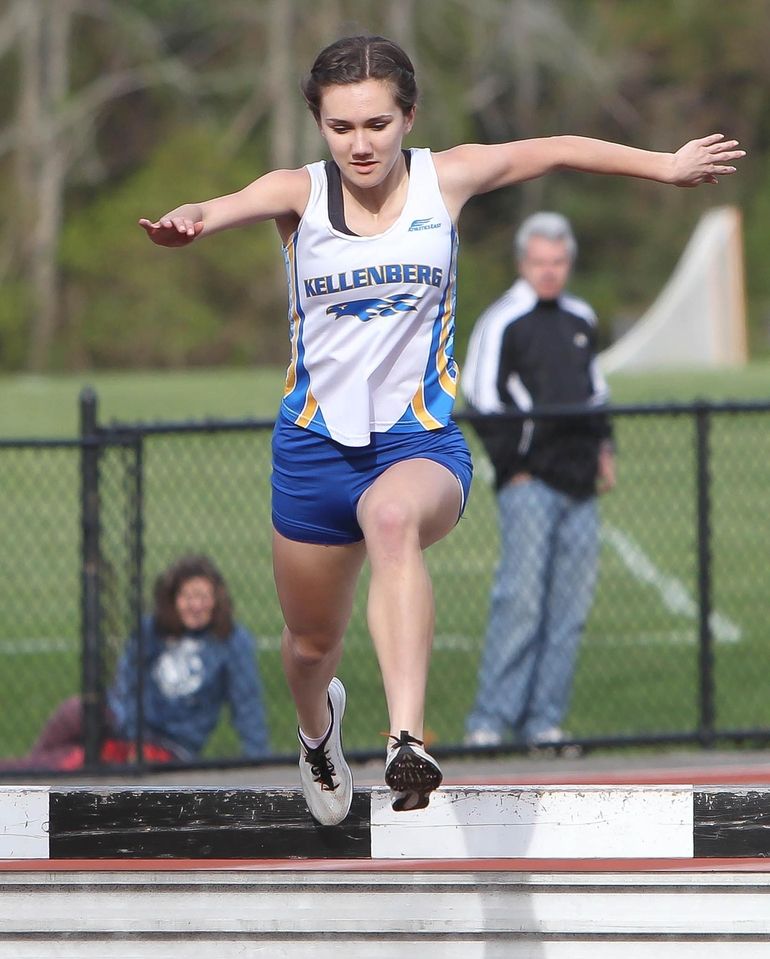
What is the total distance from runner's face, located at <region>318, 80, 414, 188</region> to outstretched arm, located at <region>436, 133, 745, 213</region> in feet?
0.73

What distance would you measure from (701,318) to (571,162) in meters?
29.3

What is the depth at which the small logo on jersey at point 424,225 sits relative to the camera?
371 centimetres

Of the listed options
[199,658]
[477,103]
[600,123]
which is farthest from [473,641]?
[600,123]

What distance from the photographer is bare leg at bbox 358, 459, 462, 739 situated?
3467mm

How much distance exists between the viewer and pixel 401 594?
3.52m

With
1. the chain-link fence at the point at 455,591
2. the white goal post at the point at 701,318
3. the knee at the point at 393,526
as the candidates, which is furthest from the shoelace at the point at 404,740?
the white goal post at the point at 701,318

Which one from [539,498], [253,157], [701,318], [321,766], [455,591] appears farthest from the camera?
[253,157]

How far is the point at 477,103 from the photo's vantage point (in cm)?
4181

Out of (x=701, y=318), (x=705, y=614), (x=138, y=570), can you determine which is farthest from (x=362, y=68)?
(x=701, y=318)

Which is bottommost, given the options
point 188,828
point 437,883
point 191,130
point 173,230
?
point 437,883

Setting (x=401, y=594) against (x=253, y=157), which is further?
(x=253, y=157)

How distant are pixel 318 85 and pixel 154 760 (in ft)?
12.9

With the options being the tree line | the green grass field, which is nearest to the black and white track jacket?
the green grass field

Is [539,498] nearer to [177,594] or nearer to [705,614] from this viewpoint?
[705,614]
